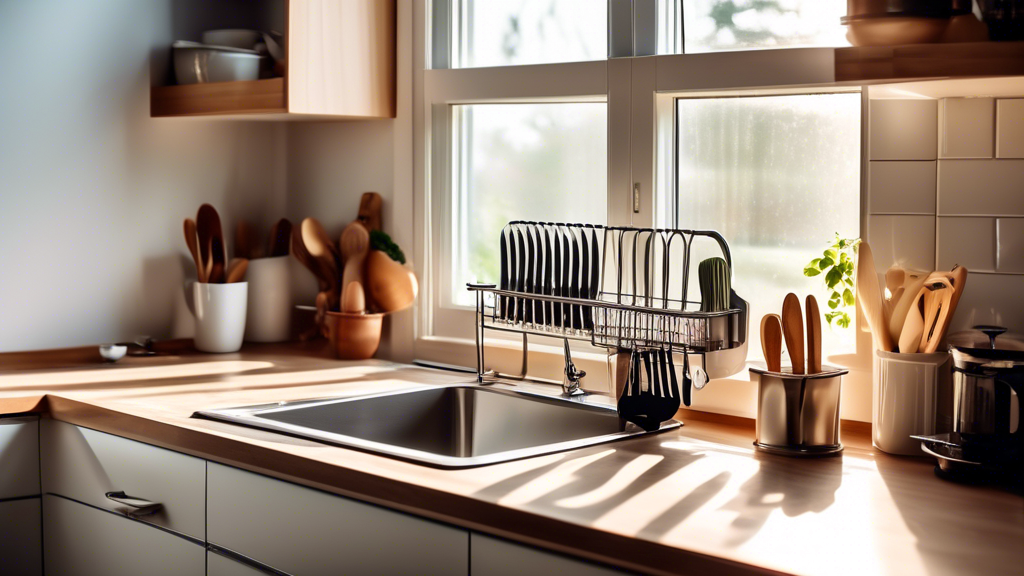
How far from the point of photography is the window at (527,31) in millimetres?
2076

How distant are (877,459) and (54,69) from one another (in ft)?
6.19

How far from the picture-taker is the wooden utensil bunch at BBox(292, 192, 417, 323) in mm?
2352

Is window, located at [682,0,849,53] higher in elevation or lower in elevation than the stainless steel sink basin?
higher

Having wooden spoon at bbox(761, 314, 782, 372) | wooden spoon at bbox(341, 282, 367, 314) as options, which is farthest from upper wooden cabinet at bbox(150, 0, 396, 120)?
wooden spoon at bbox(761, 314, 782, 372)

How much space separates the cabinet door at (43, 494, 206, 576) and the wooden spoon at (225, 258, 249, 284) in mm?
725

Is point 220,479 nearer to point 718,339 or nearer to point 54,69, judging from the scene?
point 718,339

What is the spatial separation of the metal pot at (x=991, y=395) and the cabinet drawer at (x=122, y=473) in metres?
1.12

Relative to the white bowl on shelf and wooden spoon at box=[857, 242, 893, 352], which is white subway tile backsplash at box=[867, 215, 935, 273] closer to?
wooden spoon at box=[857, 242, 893, 352]

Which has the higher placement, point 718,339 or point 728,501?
point 718,339

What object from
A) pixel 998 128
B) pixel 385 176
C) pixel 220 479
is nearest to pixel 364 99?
pixel 385 176

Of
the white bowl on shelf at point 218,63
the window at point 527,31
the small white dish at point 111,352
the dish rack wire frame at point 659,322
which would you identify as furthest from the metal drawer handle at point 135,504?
the window at point 527,31

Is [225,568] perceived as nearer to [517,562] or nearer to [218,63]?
[517,562]

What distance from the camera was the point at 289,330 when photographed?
265 centimetres

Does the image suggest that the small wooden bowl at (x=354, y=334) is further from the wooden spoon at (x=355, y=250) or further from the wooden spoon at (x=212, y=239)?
the wooden spoon at (x=212, y=239)
